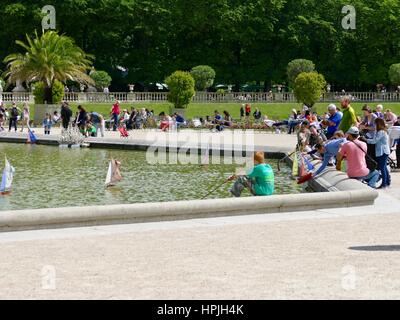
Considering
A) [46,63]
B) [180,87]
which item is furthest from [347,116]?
[46,63]

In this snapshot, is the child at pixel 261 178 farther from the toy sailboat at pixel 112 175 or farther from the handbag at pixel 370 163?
the toy sailboat at pixel 112 175

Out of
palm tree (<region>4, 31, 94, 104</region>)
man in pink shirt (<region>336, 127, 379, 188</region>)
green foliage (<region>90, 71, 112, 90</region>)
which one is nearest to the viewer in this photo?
man in pink shirt (<region>336, 127, 379, 188</region>)

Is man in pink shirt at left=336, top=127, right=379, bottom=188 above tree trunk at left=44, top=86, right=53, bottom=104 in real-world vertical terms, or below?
below

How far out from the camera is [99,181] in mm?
20188

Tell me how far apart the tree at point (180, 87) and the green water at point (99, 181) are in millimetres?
20608

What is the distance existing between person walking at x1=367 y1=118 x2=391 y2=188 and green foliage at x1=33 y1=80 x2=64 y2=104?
3202 cm

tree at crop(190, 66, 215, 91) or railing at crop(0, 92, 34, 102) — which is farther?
tree at crop(190, 66, 215, 91)

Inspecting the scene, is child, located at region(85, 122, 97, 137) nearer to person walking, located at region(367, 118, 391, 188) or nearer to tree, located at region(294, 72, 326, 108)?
tree, located at region(294, 72, 326, 108)

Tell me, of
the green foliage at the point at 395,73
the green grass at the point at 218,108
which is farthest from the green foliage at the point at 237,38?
the green grass at the point at 218,108

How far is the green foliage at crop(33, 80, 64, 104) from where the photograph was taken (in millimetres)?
48094

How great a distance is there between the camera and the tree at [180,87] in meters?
48.4

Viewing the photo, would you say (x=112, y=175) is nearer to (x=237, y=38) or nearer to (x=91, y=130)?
(x=91, y=130)

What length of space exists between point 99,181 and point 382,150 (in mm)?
6188

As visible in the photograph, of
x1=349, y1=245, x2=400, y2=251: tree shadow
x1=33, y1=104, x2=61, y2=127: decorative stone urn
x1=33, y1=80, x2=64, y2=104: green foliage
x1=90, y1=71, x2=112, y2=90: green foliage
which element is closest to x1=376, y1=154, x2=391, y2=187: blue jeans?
x1=349, y1=245, x2=400, y2=251: tree shadow
